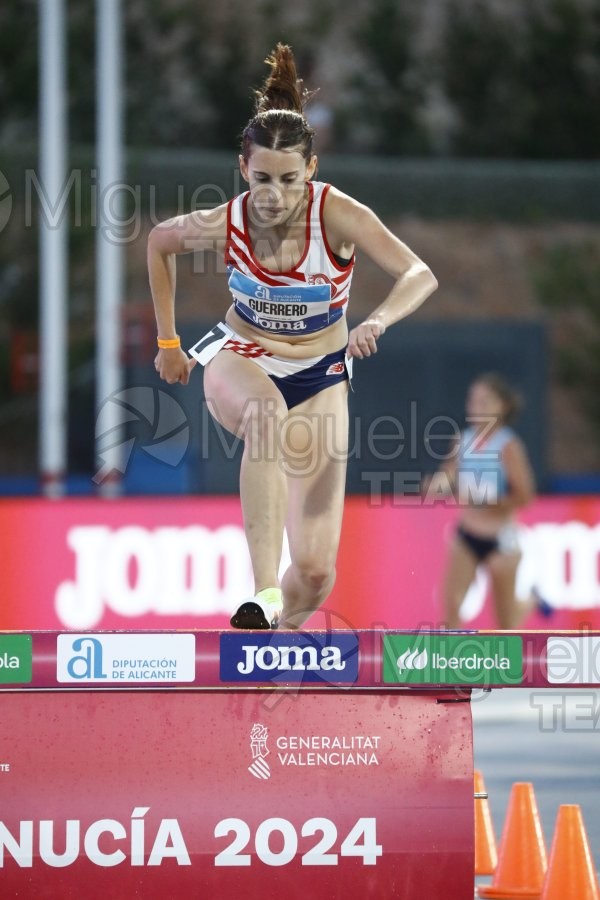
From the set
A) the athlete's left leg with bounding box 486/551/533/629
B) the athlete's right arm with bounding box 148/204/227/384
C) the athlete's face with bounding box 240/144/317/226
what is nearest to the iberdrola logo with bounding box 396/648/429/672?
the athlete's right arm with bounding box 148/204/227/384

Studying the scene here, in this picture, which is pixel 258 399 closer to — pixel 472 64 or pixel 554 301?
pixel 554 301

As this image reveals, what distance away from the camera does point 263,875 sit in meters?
4.41

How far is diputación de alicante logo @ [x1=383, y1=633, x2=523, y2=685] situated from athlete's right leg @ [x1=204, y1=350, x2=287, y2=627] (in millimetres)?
843

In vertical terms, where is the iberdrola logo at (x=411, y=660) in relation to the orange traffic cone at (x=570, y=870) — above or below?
above

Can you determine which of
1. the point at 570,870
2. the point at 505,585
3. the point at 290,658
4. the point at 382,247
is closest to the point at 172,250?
the point at 382,247

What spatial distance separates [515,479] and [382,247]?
6416 mm

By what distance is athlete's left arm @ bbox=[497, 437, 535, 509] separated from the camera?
37.3 feet

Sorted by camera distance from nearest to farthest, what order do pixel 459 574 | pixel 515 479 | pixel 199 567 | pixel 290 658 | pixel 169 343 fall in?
pixel 290 658, pixel 169 343, pixel 459 574, pixel 515 479, pixel 199 567

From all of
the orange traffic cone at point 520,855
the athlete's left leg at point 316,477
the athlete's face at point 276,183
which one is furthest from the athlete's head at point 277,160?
the orange traffic cone at point 520,855

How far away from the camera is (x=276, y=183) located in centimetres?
511

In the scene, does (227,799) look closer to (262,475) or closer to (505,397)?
(262,475)

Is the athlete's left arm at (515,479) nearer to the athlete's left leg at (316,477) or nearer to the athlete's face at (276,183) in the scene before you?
the athlete's left leg at (316,477)

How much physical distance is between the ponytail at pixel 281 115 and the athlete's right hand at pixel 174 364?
70cm

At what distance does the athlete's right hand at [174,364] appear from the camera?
5402 mm
